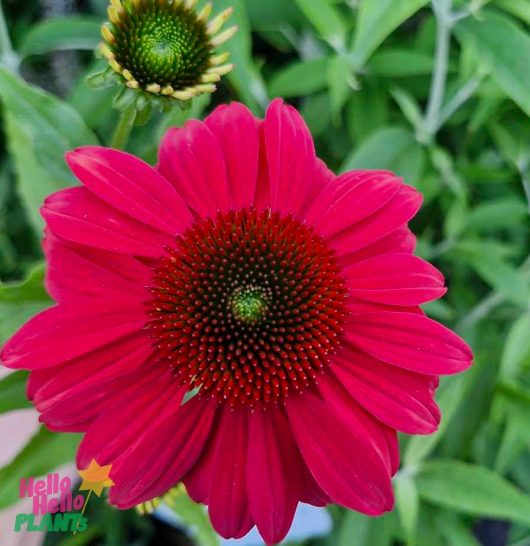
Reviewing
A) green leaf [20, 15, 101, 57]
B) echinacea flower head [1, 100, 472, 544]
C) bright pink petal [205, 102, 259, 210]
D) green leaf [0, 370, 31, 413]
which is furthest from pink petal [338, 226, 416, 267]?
green leaf [20, 15, 101, 57]

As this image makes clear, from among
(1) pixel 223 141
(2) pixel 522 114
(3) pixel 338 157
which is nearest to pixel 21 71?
(3) pixel 338 157

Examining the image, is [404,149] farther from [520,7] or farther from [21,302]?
[21,302]

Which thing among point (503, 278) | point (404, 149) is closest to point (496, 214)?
point (503, 278)

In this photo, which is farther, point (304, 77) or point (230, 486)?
point (304, 77)

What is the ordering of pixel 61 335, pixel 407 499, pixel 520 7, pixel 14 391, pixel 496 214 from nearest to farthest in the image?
pixel 61 335 → pixel 14 391 → pixel 520 7 → pixel 407 499 → pixel 496 214

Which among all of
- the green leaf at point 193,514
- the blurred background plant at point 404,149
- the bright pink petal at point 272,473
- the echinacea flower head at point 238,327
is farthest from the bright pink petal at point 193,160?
the green leaf at point 193,514

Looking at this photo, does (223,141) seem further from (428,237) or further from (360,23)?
(428,237)
